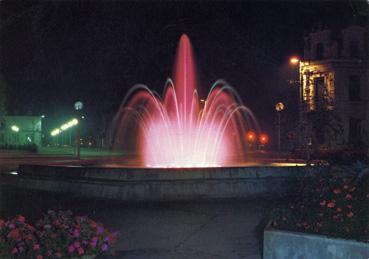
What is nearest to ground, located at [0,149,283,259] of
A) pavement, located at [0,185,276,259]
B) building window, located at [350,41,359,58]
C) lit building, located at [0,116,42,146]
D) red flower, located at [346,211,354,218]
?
pavement, located at [0,185,276,259]

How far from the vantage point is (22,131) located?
6775 centimetres

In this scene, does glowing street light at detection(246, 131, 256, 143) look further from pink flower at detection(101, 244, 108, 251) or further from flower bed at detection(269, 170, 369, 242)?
pink flower at detection(101, 244, 108, 251)

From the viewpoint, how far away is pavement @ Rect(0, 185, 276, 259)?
296 inches

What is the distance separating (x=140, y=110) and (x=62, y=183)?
41921mm

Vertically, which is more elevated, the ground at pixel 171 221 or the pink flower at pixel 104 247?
the pink flower at pixel 104 247

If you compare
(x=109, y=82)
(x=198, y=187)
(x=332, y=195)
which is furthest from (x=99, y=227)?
(x=109, y=82)

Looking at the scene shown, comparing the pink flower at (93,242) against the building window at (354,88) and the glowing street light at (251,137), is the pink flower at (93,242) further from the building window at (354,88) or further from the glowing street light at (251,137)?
the glowing street light at (251,137)

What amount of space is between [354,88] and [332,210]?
122 ft

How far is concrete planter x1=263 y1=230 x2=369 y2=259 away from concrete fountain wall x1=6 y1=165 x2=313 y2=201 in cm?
560

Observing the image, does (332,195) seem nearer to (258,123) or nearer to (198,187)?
(198,187)

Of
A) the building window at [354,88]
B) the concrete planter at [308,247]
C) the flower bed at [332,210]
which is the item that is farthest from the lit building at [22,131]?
the concrete planter at [308,247]

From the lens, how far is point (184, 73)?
23672 millimetres

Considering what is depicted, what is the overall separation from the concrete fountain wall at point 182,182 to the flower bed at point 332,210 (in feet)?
15.0

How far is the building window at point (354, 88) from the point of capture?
4106 centimetres
